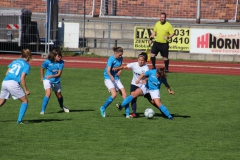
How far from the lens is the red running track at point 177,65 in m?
25.7

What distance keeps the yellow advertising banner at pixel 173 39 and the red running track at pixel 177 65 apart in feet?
2.72

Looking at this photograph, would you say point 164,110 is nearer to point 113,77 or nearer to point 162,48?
point 113,77

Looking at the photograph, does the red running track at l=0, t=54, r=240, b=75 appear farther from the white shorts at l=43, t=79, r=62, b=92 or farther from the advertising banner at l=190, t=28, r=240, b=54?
the white shorts at l=43, t=79, r=62, b=92

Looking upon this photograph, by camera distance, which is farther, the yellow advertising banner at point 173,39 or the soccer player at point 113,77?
the yellow advertising banner at point 173,39

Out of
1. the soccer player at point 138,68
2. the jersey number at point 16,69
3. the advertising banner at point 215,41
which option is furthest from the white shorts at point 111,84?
the advertising banner at point 215,41

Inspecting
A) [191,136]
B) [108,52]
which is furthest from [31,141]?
[108,52]

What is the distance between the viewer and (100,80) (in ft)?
71.8

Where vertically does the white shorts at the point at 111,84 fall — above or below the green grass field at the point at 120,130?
above

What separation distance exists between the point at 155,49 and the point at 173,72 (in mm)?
1966

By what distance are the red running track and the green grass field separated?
19.4 feet

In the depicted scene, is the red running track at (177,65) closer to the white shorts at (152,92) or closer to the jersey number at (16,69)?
the white shorts at (152,92)

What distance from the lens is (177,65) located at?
27.3m

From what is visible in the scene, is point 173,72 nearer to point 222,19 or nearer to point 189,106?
point 189,106

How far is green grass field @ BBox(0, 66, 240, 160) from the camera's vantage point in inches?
435
